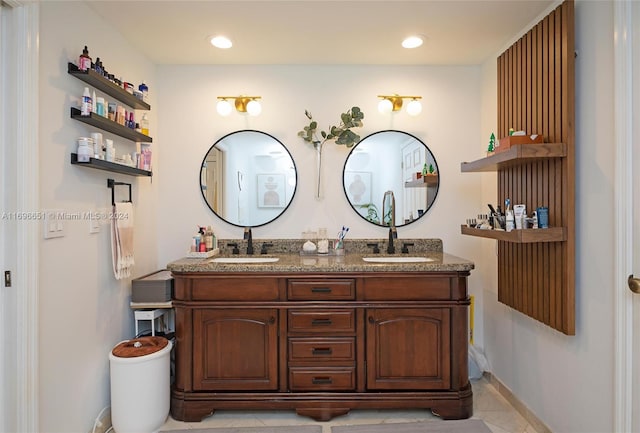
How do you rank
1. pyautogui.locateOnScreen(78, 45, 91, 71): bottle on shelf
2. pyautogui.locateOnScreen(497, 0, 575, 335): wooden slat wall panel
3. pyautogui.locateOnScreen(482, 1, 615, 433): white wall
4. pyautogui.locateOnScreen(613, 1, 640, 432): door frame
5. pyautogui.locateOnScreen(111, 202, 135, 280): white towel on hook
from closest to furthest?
pyautogui.locateOnScreen(613, 1, 640, 432): door frame < pyautogui.locateOnScreen(482, 1, 615, 433): white wall < pyautogui.locateOnScreen(497, 0, 575, 335): wooden slat wall panel < pyautogui.locateOnScreen(78, 45, 91, 71): bottle on shelf < pyautogui.locateOnScreen(111, 202, 135, 280): white towel on hook

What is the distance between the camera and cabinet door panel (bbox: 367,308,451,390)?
2176 millimetres

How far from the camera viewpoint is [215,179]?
2.87 meters

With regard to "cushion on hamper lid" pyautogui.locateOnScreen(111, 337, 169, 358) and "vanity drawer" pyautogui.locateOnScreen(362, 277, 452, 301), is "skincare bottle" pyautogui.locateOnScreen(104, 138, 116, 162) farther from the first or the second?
"vanity drawer" pyautogui.locateOnScreen(362, 277, 452, 301)

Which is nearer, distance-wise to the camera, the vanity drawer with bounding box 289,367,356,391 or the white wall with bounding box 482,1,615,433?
the white wall with bounding box 482,1,615,433

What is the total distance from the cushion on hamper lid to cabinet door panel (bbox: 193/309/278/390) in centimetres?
20

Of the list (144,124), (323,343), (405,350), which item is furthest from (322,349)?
(144,124)

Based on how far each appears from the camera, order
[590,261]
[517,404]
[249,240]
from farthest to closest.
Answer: [249,240], [517,404], [590,261]

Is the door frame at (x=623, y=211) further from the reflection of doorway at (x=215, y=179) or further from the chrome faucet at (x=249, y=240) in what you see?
the reflection of doorway at (x=215, y=179)

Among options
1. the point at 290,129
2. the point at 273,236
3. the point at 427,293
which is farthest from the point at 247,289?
the point at 290,129

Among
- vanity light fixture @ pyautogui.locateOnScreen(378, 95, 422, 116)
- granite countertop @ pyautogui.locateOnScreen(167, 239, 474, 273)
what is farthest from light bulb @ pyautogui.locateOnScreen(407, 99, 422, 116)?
granite countertop @ pyautogui.locateOnScreen(167, 239, 474, 273)

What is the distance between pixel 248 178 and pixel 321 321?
4.16ft

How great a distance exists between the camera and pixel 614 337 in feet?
5.24

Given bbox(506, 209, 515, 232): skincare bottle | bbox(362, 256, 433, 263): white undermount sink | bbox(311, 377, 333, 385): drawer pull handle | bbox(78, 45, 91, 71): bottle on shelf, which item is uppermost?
bbox(78, 45, 91, 71): bottle on shelf

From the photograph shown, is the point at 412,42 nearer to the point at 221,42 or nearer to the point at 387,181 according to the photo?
the point at 387,181
